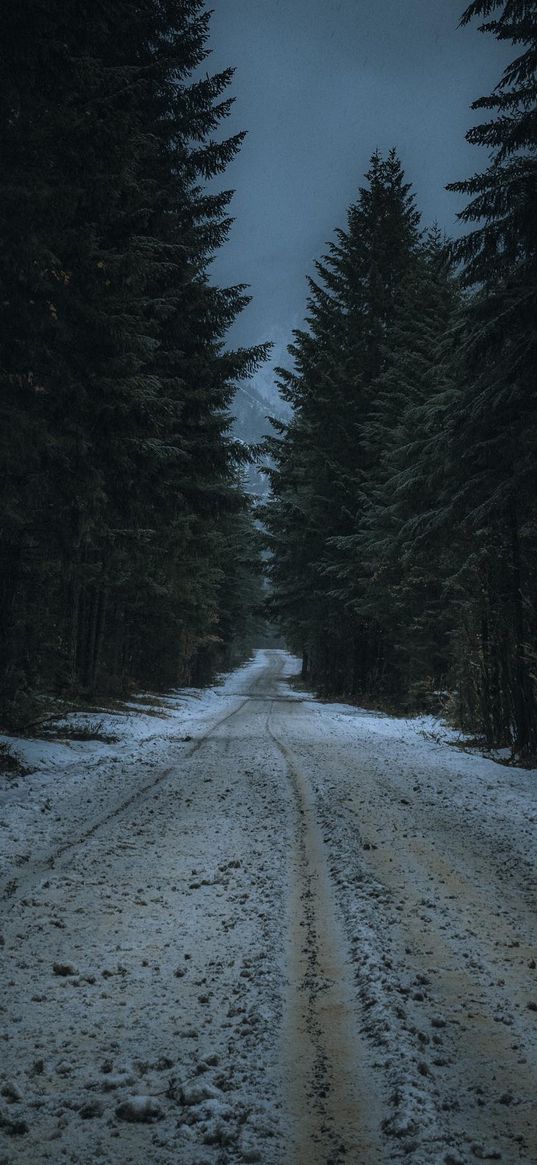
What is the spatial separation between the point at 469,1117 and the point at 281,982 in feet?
3.52

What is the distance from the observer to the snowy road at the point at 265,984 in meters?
1.92

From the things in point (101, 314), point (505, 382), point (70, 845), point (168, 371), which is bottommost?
point (70, 845)

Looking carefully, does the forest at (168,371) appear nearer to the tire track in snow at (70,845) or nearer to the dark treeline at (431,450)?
the dark treeline at (431,450)

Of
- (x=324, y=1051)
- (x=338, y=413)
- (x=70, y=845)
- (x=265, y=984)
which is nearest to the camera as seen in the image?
(x=324, y=1051)

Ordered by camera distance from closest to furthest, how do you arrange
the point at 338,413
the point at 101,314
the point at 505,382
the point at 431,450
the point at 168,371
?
1. the point at 101,314
2. the point at 505,382
3. the point at 168,371
4. the point at 431,450
5. the point at 338,413

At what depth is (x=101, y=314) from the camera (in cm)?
761

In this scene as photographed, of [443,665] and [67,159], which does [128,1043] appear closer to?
[67,159]

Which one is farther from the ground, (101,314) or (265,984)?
(101,314)

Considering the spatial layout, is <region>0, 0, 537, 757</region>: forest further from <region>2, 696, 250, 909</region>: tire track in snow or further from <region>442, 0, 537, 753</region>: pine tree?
<region>2, 696, 250, 909</region>: tire track in snow

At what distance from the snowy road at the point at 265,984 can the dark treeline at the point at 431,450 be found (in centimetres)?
577

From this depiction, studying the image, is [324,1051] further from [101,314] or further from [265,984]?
[101,314]

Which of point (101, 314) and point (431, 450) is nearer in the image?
point (101, 314)

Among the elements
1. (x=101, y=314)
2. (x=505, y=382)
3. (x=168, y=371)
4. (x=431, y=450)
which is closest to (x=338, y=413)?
(x=431, y=450)

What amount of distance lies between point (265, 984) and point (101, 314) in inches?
290
